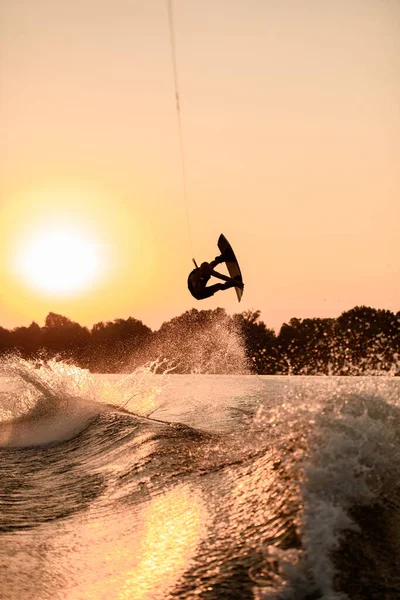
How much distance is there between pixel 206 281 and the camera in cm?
1074

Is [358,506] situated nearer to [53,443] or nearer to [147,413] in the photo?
[53,443]

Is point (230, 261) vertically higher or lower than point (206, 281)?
higher

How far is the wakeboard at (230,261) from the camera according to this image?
11.1 meters

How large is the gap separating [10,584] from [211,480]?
100 inches

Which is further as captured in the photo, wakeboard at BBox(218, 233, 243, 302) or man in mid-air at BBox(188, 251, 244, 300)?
wakeboard at BBox(218, 233, 243, 302)

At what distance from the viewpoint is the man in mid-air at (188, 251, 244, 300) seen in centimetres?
1056

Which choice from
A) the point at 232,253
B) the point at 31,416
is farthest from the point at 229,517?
the point at 31,416

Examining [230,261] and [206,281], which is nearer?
[206,281]

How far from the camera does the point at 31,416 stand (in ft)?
53.1

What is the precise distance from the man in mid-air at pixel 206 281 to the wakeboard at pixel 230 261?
0.07 m

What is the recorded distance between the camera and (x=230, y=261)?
1112cm

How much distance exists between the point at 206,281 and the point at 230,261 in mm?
674

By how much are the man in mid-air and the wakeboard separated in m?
0.07

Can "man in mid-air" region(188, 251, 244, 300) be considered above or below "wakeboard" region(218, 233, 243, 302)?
below
